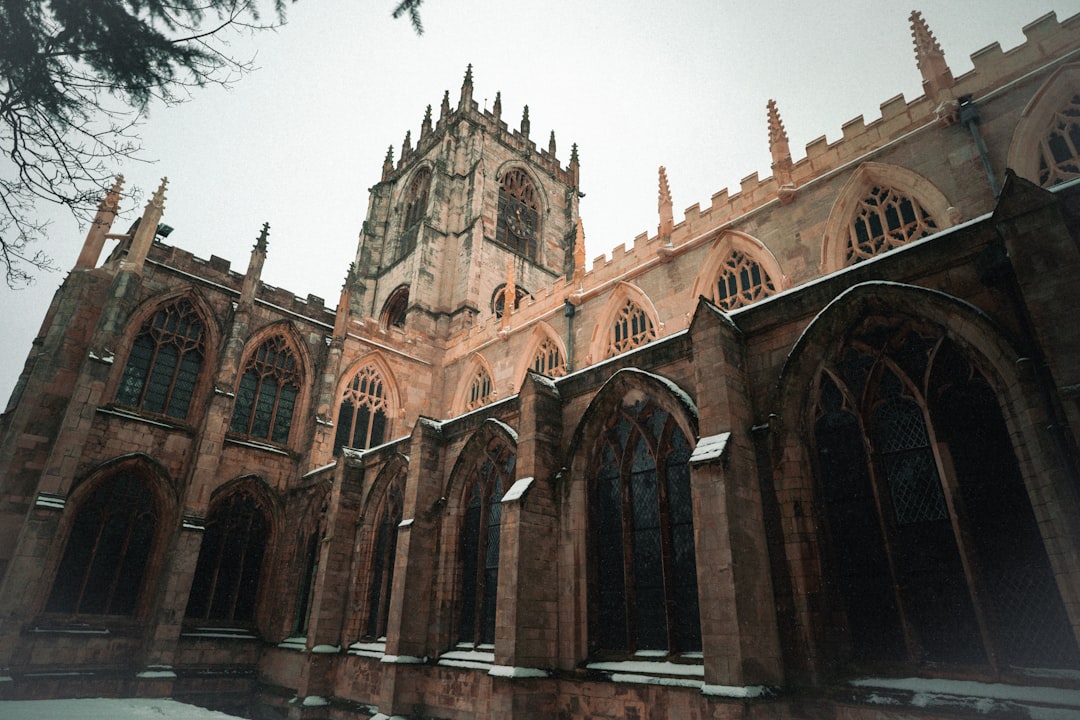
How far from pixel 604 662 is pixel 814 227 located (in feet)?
38.5

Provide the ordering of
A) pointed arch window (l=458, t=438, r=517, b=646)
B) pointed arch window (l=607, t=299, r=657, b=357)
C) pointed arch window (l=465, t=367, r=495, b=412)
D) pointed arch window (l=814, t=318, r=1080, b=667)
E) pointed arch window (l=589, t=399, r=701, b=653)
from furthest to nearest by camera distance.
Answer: pointed arch window (l=465, t=367, r=495, b=412) → pointed arch window (l=607, t=299, r=657, b=357) → pointed arch window (l=458, t=438, r=517, b=646) → pointed arch window (l=589, t=399, r=701, b=653) → pointed arch window (l=814, t=318, r=1080, b=667)

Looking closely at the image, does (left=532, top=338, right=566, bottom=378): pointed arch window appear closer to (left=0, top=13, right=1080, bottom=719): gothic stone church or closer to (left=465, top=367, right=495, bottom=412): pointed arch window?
(left=0, top=13, right=1080, bottom=719): gothic stone church

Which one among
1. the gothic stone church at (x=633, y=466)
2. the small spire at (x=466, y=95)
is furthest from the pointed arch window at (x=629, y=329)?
the small spire at (x=466, y=95)

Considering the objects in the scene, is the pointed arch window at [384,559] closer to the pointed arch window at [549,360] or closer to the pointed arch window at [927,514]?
the pointed arch window at [549,360]

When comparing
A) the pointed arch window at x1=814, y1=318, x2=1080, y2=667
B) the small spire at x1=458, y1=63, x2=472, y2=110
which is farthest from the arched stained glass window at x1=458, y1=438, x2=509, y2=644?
the small spire at x1=458, y1=63, x2=472, y2=110

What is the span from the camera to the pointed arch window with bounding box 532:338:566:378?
20719mm

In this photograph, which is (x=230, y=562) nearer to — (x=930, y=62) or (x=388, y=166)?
(x=930, y=62)

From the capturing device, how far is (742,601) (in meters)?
6.50

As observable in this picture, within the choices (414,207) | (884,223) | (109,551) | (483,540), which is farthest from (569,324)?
(414,207)

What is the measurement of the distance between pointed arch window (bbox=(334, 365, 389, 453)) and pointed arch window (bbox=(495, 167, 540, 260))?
11.4m

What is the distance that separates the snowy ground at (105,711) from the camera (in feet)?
27.8

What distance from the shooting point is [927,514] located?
6273mm

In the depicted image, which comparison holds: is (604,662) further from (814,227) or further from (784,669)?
(814,227)

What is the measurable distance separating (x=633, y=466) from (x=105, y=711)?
9.63m
